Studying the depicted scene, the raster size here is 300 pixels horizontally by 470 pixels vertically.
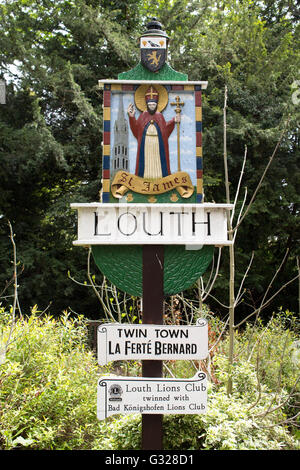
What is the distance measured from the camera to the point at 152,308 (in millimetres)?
2953

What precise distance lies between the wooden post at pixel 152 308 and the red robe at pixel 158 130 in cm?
62

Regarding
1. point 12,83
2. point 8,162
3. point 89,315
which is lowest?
point 89,315

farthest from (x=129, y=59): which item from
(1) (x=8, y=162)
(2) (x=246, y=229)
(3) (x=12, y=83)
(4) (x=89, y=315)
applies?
(4) (x=89, y=315)

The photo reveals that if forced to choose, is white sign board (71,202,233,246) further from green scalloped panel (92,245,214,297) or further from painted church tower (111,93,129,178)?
painted church tower (111,93,129,178)

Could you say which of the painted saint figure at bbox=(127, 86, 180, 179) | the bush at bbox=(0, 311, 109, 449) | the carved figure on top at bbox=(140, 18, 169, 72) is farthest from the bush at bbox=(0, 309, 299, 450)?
the carved figure on top at bbox=(140, 18, 169, 72)

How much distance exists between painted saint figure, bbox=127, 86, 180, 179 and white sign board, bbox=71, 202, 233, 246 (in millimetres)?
300

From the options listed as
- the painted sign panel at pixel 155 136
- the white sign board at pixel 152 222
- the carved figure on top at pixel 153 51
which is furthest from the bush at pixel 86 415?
the carved figure on top at pixel 153 51

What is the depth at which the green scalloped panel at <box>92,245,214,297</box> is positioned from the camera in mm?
3002

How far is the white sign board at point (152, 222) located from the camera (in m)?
2.96
